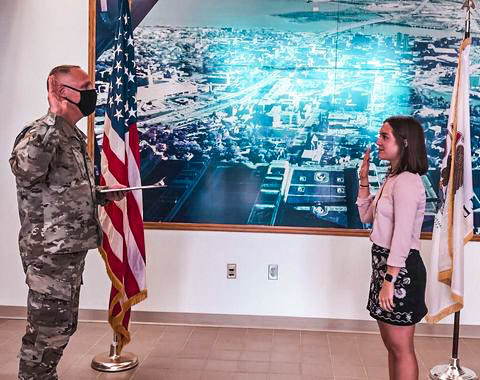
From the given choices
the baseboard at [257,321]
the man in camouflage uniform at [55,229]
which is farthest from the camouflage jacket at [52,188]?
the baseboard at [257,321]

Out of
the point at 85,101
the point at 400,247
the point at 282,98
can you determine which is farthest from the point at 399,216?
the point at 282,98

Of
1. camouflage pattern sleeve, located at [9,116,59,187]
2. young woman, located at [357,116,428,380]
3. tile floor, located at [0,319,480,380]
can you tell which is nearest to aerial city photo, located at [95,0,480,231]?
tile floor, located at [0,319,480,380]

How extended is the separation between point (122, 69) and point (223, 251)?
160cm

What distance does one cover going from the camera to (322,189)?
14.0 feet

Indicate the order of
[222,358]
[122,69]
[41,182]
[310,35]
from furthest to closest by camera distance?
[310,35] → [222,358] → [122,69] → [41,182]

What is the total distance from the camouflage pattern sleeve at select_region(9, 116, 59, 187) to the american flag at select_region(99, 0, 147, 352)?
3.00 feet

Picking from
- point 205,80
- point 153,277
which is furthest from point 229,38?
point 153,277

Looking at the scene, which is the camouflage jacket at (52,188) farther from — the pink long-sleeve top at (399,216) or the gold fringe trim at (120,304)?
the pink long-sleeve top at (399,216)

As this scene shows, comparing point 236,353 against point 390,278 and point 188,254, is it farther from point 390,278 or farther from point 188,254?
point 390,278

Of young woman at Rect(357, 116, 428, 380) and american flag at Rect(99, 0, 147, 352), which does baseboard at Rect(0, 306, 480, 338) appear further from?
young woman at Rect(357, 116, 428, 380)

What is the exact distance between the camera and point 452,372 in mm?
3473

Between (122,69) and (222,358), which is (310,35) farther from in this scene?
(222,358)

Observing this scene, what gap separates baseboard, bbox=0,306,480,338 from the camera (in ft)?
14.0

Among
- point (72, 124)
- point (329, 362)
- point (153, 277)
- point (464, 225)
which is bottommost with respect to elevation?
point (329, 362)
